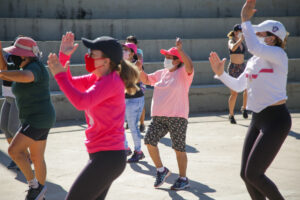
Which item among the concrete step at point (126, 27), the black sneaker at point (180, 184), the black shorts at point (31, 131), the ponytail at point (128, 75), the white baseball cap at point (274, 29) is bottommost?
the black sneaker at point (180, 184)

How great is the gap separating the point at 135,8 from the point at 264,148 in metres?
11.6

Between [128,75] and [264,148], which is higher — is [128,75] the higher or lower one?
the higher one

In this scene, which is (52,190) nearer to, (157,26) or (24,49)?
(24,49)

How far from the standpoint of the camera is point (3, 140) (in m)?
8.43

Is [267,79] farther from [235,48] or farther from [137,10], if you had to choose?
[137,10]

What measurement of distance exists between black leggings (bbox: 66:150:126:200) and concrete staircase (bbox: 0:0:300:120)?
756 cm

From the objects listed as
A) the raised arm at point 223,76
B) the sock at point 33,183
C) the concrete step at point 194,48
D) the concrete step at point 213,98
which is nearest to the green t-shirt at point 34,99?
the sock at point 33,183

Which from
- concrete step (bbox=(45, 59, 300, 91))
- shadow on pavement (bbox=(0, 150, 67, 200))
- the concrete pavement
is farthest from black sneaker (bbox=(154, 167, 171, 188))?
concrete step (bbox=(45, 59, 300, 91))

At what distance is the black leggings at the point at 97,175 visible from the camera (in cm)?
320

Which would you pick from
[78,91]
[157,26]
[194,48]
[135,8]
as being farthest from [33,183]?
[135,8]

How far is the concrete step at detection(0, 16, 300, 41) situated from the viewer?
41.3 ft

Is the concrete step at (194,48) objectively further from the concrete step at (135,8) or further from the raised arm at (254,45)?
the raised arm at (254,45)

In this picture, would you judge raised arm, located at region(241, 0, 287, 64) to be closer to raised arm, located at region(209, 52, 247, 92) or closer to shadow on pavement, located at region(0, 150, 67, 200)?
raised arm, located at region(209, 52, 247, 92)

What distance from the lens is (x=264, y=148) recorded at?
3908 mm
